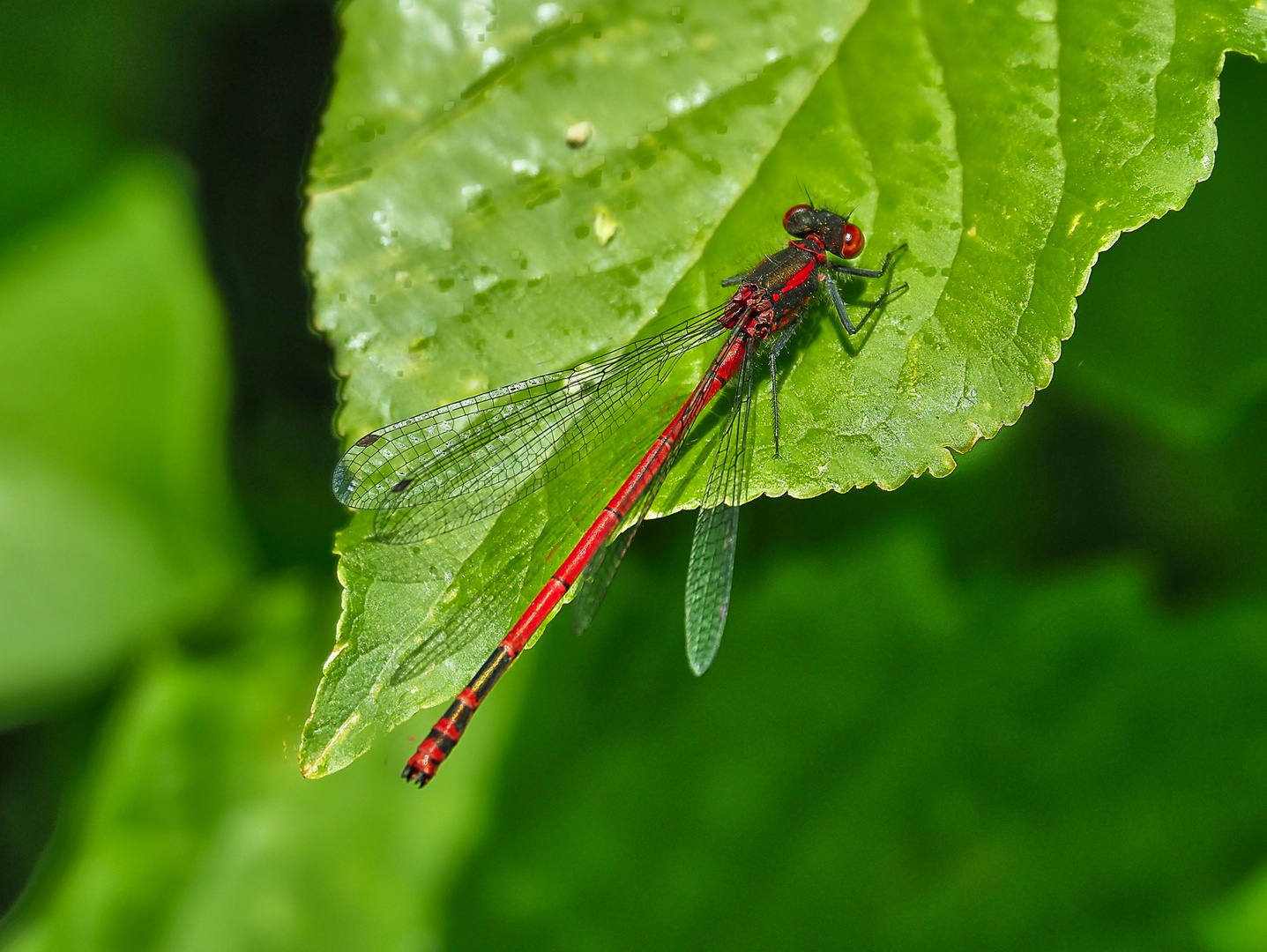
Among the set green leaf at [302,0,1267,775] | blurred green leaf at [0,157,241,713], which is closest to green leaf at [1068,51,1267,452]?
green leaf at [302,0,1267,775]

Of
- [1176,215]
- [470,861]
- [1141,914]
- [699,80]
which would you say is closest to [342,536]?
[699,80]

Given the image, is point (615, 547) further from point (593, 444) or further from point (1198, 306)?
point (1198, 306)

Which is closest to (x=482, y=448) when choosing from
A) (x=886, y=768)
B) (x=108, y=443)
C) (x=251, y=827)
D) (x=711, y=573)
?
(x=711, y=573)

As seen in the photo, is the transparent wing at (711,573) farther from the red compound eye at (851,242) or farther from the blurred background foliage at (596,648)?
the blurred background foliage at (596,648)

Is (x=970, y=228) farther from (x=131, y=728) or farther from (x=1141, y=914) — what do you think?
(x=131, y=728)

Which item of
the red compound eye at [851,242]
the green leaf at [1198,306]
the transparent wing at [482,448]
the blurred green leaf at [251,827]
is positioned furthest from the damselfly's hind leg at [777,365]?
the blurred green leaf at [251,827]

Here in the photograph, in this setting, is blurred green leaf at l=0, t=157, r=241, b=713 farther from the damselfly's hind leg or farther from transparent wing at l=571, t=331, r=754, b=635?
the damselfly's hind leg
